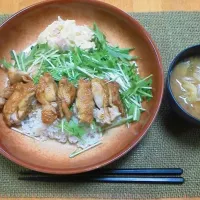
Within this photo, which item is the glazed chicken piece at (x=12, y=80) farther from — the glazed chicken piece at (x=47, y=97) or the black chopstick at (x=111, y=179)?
the black chopstick at (x=111, y=179)

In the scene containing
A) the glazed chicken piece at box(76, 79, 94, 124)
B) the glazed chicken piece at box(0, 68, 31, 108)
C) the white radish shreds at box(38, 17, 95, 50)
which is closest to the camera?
the glazed chicken piece at box(76, 79, 94, 124)

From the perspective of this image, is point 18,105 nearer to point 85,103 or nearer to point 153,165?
point 85,103

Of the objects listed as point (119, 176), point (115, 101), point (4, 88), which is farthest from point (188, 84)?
point (4, 88)

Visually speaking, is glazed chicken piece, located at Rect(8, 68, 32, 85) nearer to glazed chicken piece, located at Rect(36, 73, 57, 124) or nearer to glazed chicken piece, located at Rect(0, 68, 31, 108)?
glazed chicken piece, located at Rect(0, 68, 31, 108)

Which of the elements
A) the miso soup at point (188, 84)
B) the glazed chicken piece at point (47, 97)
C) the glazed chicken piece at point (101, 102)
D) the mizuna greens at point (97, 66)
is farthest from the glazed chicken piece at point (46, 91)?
the miso soup at point (188, 84)

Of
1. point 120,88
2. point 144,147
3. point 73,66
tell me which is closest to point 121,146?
point 144,147

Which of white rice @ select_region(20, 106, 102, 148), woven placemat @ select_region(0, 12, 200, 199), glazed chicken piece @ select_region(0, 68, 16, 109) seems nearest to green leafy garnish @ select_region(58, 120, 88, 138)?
white rice @ select_region(20, 106, 102, 148)

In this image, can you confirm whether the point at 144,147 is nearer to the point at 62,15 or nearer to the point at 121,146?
the point at 121,146
